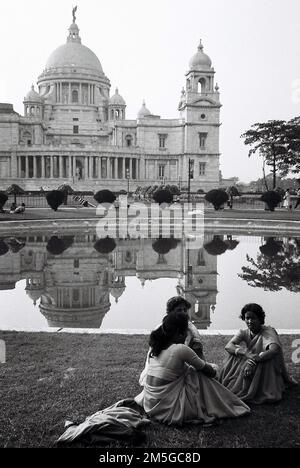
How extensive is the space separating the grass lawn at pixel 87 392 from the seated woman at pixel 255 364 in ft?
0.67

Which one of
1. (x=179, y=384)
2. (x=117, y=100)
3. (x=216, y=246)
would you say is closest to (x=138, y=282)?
(x=216, y=246)

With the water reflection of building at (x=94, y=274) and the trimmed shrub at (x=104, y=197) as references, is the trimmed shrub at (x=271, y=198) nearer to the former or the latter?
the trimmed shrub at (x=104, y=197)

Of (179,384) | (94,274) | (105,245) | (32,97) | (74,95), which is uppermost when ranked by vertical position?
(74,95)

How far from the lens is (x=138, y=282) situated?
16.6 meters

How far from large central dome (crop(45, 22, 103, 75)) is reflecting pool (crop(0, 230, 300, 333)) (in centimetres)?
7664

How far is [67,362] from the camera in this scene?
8508 millimetres

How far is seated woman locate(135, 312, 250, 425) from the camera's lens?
248 inches

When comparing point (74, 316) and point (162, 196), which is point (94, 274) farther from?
point (162, 196)

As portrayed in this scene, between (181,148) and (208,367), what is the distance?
75.4 meters

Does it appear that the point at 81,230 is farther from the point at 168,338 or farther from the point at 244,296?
the point at 168,338

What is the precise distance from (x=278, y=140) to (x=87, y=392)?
5621cm

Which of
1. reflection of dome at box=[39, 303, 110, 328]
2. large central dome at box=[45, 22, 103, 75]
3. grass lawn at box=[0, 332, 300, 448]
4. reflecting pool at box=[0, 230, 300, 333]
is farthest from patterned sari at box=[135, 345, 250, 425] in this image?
large central dome at box=[45, 22, 103, 75]

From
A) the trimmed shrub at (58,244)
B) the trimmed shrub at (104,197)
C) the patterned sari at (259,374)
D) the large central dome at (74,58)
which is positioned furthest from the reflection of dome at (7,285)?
the large central dome at (74,58)

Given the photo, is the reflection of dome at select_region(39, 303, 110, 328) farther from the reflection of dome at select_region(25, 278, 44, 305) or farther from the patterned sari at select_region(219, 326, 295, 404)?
the patterned sari at select_region(219, 326, 295, 404)
